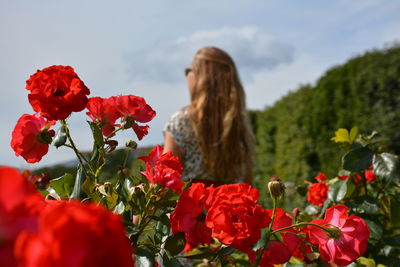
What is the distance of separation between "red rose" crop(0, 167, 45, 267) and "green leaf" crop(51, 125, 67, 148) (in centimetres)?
49

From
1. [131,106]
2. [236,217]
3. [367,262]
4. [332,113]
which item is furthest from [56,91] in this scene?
[332,113]

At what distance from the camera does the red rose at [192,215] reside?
2.68ft

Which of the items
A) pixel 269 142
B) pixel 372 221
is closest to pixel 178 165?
pixel 372 221

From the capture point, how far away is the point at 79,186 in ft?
2.70

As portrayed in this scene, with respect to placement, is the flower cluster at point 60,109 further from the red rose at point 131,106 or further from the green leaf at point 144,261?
the green leaf at point 144,261

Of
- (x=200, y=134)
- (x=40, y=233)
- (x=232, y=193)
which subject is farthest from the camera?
(x=200, y=134)

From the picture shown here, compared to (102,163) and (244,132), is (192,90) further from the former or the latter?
(102,163)

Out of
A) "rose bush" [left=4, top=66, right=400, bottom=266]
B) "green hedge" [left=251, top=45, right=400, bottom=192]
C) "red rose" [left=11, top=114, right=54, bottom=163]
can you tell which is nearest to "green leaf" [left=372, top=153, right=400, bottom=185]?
"rose bush" [left=4, top=66, right=400, bottom=266]

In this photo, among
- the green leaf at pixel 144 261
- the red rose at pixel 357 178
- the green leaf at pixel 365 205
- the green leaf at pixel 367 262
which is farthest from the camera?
the red rose at pixel 357 178

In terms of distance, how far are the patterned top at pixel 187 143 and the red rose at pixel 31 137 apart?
6.99ft

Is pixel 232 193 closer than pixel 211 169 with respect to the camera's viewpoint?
Yes

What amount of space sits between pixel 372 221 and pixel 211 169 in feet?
5.70

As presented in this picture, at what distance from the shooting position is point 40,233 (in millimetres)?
349

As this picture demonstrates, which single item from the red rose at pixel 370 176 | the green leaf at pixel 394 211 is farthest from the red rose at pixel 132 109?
the red rose at pixel 370 176
